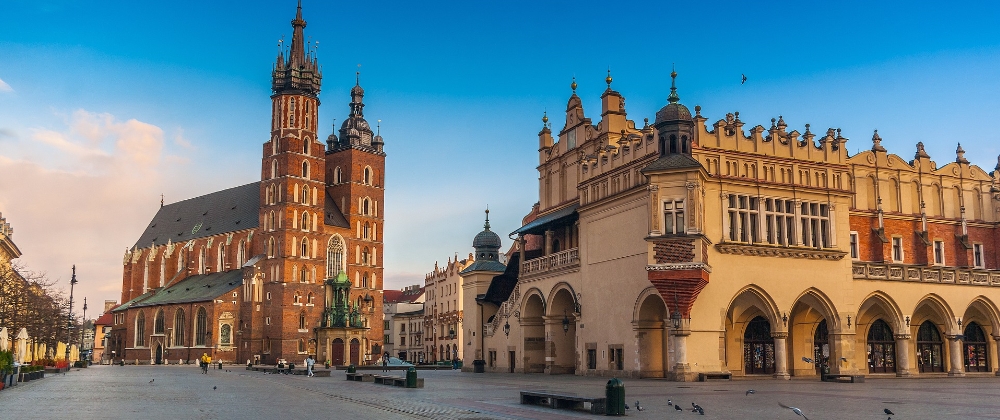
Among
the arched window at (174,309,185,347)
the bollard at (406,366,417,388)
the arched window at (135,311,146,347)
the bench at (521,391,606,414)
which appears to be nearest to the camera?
the bench at (521,391,606,414)

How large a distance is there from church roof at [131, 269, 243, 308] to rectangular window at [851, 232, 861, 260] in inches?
2795

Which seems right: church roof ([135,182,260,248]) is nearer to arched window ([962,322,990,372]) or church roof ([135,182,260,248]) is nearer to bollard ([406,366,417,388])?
bollard ([406,366,417,388])

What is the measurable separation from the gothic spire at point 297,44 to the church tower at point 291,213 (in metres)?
0.12

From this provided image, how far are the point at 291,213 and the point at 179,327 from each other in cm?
1889

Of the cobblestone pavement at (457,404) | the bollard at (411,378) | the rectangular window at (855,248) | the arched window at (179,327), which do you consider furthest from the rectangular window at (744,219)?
the arched window at (179,327)

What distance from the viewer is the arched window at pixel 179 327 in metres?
101

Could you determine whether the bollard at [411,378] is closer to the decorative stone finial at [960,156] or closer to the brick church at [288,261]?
the decorative stone finial at [960,156]

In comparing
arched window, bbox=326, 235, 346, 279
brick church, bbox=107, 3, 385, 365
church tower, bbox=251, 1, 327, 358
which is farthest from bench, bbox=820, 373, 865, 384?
arched window, bbox=326, 235, 346, 279

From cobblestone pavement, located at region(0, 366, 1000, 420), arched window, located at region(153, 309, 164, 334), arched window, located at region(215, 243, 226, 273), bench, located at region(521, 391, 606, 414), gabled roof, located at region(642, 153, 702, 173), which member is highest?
arched window, located at region(215, 243, 226, 273)

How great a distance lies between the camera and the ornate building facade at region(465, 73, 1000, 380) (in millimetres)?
38469

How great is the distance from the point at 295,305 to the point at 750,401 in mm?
79416

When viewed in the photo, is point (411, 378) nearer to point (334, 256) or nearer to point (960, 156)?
point (960, 156)

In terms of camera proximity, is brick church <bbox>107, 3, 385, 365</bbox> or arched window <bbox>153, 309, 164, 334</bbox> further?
arched window <bbox>153, 309, 164, 334</bbox>

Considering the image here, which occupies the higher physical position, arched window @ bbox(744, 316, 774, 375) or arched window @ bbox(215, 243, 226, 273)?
arched window @ bbox(215, 243, 226, 273)
